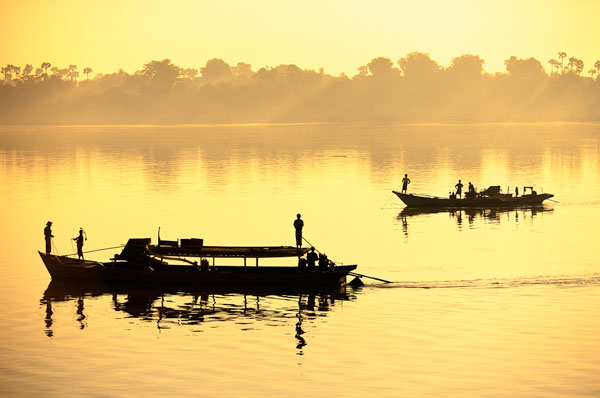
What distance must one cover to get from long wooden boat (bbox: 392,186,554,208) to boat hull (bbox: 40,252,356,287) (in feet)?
108

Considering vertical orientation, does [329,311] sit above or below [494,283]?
below

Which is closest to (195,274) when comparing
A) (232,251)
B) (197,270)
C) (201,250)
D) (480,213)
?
(197,270)

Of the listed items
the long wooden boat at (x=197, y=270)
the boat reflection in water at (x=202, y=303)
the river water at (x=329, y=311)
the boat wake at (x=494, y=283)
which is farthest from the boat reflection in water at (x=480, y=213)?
the boat reflection in water at (x=202, y=303)

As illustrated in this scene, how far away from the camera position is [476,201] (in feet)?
254

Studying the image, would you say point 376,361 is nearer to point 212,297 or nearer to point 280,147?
point 212,297

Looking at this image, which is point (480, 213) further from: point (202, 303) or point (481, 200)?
point (202, 303)

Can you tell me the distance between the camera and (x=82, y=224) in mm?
72562

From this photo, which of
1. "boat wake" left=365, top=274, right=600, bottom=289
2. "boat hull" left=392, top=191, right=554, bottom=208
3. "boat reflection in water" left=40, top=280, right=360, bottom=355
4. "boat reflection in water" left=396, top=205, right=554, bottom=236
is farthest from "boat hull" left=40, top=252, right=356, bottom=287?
"boat hull" left=392, top=191, right=554, bottom=208

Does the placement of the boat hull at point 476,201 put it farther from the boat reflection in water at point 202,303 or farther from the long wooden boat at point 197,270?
the long wooden boat at point 197,270

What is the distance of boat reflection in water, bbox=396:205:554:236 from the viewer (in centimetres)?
7331

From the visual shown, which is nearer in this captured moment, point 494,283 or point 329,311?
point 329,311

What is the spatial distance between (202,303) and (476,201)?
124 ft

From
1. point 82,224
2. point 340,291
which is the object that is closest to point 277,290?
point 340,291

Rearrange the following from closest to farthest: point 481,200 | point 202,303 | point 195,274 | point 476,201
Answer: point 202,303
point 195,274
point 481,200
point 476,201
